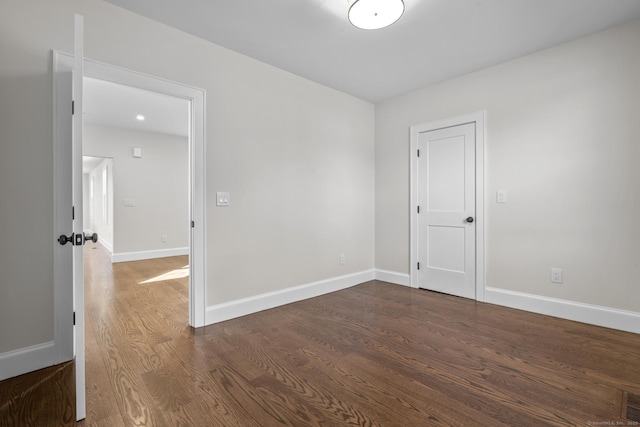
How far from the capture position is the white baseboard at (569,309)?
2.45 metres

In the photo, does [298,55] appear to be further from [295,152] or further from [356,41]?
[295,152]

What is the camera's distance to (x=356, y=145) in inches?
161

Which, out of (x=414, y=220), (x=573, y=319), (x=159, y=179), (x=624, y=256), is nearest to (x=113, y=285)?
(x=159, y=179)

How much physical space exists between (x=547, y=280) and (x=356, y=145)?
262cm

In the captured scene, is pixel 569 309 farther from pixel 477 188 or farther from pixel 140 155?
pixel 140 155

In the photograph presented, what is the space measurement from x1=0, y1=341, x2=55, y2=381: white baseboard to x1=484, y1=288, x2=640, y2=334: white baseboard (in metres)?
3.80

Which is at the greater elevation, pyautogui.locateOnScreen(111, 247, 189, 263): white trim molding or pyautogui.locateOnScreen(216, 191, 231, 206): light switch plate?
pyautogui.locateOnScreen(216, 191, 231, 206): light switch plate

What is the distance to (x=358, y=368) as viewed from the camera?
191cm

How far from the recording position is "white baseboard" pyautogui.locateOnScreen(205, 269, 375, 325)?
2.73m

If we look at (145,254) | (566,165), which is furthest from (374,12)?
(145,254)

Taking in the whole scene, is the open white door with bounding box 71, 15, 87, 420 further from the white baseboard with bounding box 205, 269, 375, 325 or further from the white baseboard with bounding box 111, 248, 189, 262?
the white baseboard with bounding box 111, 248, 189, 262

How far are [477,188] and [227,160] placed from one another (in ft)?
8.75

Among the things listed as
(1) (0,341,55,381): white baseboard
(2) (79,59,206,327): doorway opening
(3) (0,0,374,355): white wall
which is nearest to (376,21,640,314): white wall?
(3) (0,0,374,355): white wall

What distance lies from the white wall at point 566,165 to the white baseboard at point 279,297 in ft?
5.30
